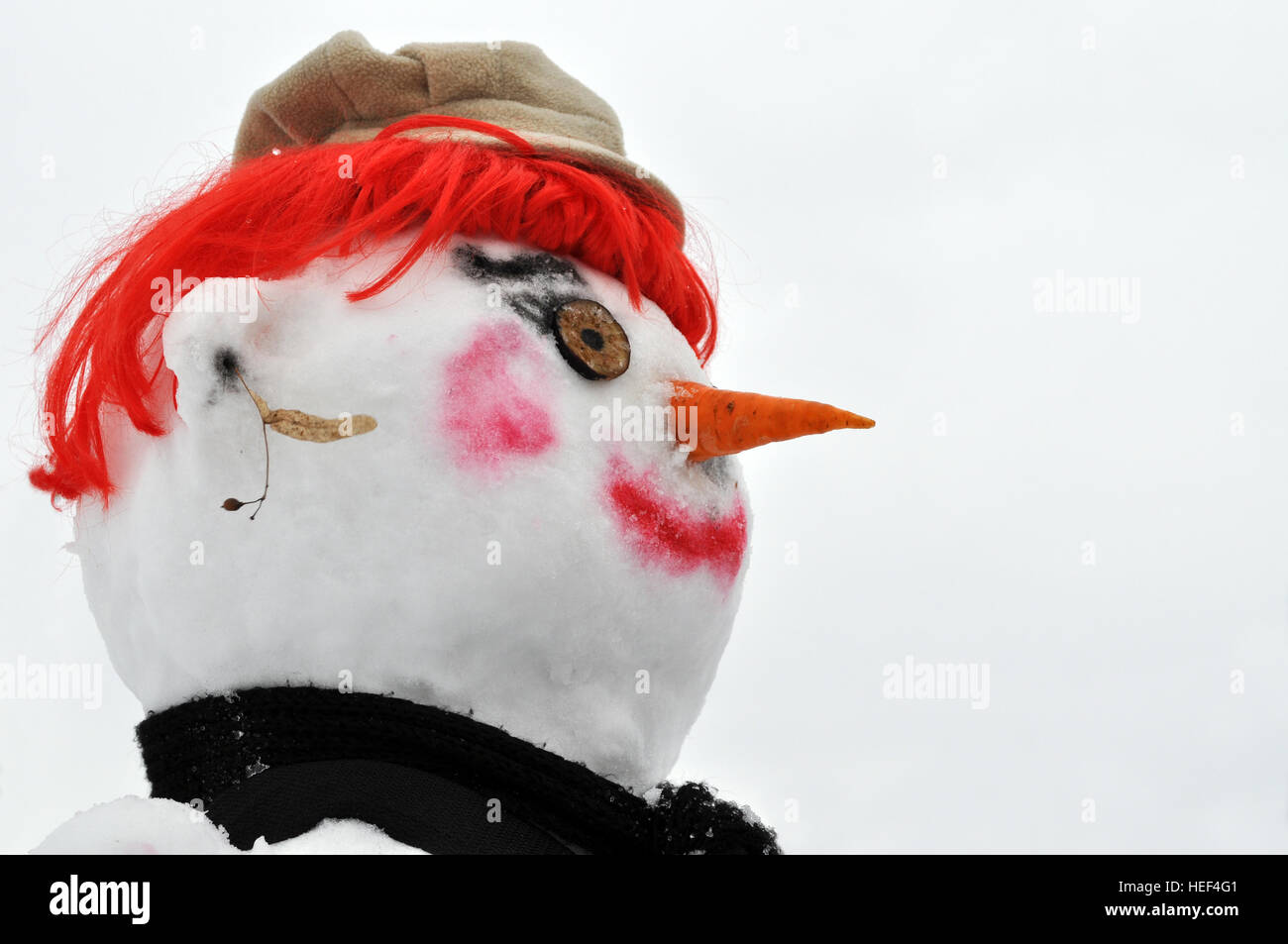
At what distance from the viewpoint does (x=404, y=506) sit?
1.52 metres

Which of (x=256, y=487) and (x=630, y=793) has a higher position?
(x=256, y=487)

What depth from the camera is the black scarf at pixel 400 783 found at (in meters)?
1.45

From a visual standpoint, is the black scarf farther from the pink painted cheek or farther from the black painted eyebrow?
the black painted eyebrow

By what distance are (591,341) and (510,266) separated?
147mm

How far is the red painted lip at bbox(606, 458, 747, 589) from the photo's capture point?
161 cm

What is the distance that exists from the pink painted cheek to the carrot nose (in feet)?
0.63

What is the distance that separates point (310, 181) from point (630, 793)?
87cm

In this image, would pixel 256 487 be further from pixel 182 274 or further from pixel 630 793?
pixel 630 793

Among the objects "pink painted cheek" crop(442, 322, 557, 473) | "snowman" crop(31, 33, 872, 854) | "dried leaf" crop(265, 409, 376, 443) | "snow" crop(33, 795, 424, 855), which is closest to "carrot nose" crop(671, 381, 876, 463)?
"snowman" crop(31, 33, 872, 854)

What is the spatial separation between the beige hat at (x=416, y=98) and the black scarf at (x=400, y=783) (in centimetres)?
79
